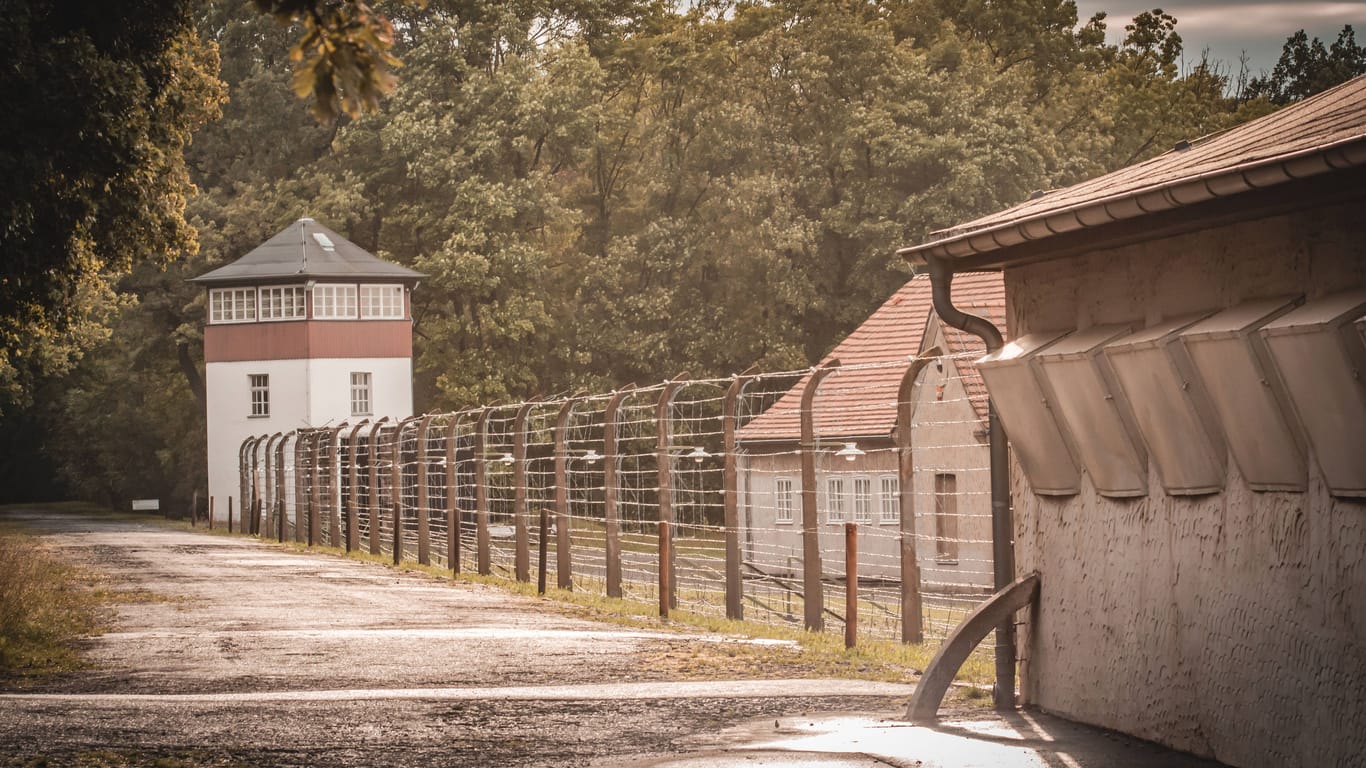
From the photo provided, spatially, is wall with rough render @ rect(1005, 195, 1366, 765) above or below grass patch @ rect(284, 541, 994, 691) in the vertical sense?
above

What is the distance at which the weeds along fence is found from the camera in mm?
15102

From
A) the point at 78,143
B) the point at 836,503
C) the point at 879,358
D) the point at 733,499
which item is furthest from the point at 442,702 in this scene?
the point at 836,503

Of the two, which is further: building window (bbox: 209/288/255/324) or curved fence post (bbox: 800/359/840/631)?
building window (bbox: 209/288/255/324)

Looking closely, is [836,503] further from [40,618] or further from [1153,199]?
[1153,199]

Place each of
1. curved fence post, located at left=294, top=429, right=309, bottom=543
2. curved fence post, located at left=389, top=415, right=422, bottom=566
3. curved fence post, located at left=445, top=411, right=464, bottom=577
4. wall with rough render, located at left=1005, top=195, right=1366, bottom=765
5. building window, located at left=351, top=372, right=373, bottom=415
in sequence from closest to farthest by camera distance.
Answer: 1. wall with rough render, located at left=1005, top=195, right=1366, bottom=765
2. curved fence post, located at left=445, top=411, right=464, bottom=577
3. curved fence post, located at left=389, top=415, right=422, bottom=566
4. curved fence post, located at left=294, top=429, right=309, bottom=543
5. building window, located at left=351, top=372, right=373, bottom=415

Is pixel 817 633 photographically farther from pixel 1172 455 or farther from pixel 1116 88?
pixel 1116 88

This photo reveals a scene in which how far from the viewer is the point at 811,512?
48.0 feet

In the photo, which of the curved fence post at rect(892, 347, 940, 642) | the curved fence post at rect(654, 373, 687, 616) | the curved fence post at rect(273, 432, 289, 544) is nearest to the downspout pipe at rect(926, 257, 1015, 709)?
the curved fence post at rect(892, 347, 940, 642)

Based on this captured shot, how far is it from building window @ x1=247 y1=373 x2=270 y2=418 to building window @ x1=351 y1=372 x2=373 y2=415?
2901 millimetres

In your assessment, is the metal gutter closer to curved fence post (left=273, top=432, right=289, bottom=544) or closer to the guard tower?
curved fence post (left=273, top=432, right=289, bottom=544)

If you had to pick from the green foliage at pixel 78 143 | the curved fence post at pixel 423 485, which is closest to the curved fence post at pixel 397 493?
the curved fence post at pixel 423 485

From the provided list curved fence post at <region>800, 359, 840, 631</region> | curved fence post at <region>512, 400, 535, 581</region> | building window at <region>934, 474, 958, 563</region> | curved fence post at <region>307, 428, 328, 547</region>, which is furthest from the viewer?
curved fence post at <region>307, 428, 328, 547</region>

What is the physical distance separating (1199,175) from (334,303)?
181 ft

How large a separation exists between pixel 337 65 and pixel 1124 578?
202 inches
